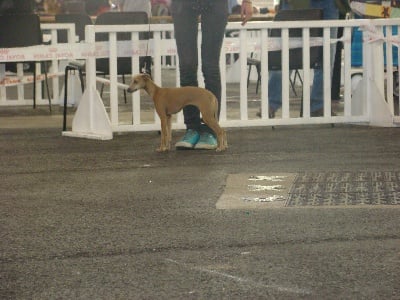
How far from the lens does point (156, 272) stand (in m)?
4.09

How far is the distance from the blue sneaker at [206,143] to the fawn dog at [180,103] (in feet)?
0.22

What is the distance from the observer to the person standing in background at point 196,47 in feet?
26.2

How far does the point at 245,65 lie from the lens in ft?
33.2

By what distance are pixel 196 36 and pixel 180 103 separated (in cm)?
52

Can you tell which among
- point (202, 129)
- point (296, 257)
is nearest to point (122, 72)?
point (202, 129)


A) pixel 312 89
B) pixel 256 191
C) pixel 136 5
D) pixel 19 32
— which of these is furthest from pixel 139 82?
pixel 136 5

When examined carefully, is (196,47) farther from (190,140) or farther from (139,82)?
(190,140)

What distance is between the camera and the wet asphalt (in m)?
3.89

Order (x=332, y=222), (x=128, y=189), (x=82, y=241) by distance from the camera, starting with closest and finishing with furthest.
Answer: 1. (x=82, y=241)
2. (x=332, y=222)
3. (x=128, y=189)

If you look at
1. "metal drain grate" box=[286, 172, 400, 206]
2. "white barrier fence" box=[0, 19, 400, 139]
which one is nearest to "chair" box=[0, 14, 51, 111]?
"white barrier fence" box=[0, 19, 400, 139]

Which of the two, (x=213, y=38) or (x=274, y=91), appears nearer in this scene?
(x=213, y=38)

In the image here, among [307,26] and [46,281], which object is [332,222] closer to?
[46,281]

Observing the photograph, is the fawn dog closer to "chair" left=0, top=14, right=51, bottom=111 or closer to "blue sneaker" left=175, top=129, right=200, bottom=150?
"blue sneaker" left=175, top=129, right=200, bottom=150

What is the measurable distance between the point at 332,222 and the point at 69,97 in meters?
8.60
